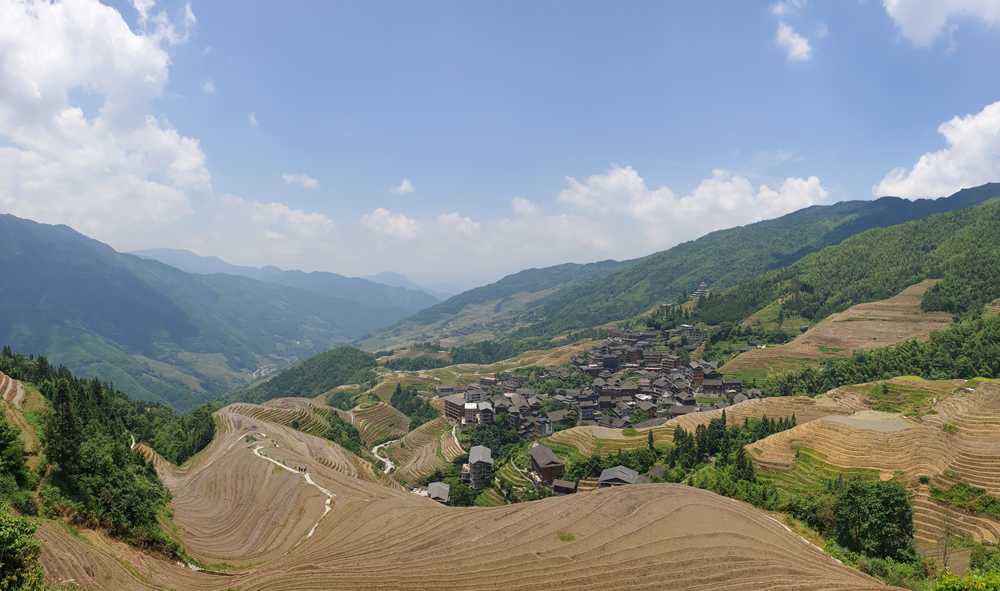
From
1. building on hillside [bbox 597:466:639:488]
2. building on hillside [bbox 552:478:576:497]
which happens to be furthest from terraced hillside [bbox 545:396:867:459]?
building on hillside [bbox 597:466:639:488]

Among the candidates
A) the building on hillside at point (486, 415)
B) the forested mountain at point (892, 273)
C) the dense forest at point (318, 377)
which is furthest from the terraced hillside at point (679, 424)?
the dense forest at point (318, 377)

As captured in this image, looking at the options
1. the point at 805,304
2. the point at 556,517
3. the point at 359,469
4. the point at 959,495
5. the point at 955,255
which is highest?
the point at 955,255

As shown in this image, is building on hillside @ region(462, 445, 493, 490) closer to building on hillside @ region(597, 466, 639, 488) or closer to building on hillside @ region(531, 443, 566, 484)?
building on hillside @ region(531, 443, 566, 484)

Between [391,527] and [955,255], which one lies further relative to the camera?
[955,255]

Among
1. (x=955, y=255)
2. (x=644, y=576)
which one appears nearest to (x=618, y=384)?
(x=644, y=576)

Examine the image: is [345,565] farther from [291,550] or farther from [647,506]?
[647,506]

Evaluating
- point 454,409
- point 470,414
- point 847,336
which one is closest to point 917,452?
point 847,336

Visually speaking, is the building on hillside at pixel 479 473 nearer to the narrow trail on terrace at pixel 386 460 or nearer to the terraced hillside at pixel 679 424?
the terraced hillside at pixel 679 424
